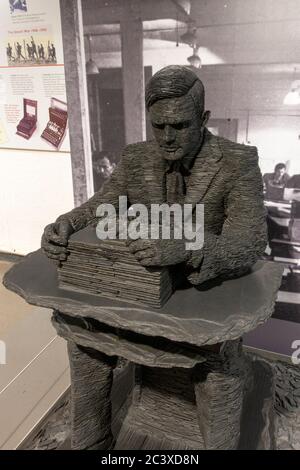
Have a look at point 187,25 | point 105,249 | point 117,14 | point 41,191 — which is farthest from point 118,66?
point 105,249

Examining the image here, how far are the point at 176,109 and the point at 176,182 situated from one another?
0.31m

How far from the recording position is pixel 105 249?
1.32 metres

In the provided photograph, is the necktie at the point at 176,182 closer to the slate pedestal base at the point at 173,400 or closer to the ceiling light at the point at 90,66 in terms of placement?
the slate pedestal base at the point at 173,400

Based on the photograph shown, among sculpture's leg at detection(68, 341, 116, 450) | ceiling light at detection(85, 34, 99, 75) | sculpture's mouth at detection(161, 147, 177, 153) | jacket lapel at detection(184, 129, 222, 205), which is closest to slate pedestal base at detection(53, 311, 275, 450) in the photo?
sculpture's leg at detection(68, 341, 116, 450)

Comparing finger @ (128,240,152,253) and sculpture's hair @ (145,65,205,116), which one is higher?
sculpture's hair @ (145,65,205,116)

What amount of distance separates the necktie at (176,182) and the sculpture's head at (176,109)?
10 cm

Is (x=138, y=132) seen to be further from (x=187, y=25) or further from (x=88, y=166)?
(x=187, y=25)

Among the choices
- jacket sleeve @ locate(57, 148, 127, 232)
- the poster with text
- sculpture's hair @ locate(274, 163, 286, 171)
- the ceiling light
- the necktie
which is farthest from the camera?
the poster with text

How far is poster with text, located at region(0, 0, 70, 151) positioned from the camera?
115 inches

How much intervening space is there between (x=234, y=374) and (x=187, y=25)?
1939mm

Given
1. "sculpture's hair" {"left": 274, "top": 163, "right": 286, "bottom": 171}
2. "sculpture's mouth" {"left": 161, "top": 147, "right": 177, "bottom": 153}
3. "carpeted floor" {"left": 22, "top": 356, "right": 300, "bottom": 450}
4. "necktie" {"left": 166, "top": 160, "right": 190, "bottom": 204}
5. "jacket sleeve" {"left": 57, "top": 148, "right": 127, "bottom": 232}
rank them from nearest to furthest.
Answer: "sculpture's mouth" {"left": 161, "top": 147, "right": 177, "bottom": 153} → "necktie" {"left": 166, "top": 160, "right": 190, "bottom": 204} → "jacket sleeve" {"left": 57, "top": 148, "right": 127, "bottom": 232} → "carpeted floor" {"left": 22, "top": 356, "right": 300, "bottom": 450} → "sculpture's hair" {"left": 274, "top": 163, "right": 286, "bottom": 171}

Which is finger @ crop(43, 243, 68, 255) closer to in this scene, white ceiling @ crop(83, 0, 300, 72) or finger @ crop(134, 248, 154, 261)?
finger @ crop(134, 248, 154, 261)

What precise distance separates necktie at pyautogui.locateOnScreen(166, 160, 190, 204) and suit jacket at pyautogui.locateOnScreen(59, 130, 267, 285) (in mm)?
25

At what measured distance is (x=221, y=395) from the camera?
1.48m
